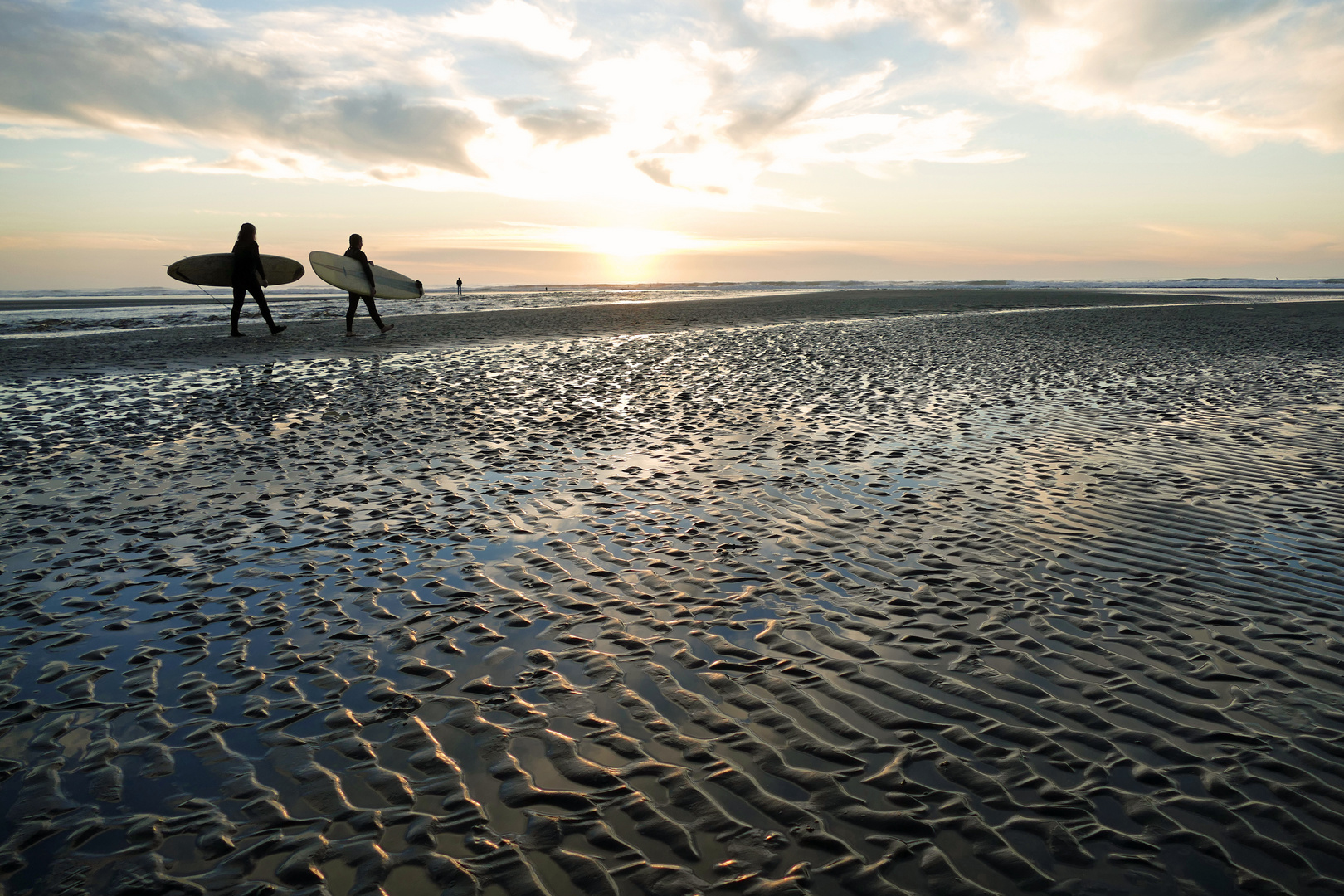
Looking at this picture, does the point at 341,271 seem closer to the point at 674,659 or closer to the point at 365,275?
the point at 365,275

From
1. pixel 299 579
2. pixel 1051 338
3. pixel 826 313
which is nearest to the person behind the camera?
Result: pixel 299 579

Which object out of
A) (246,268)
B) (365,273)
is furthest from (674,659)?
(365,273)

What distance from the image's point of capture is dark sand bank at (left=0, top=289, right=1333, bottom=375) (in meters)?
23.3

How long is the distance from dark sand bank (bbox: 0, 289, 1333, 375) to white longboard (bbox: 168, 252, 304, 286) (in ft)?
7.10

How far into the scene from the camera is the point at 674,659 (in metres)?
5.46

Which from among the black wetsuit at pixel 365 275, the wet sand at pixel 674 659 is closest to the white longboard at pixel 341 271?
the black wetsuit at pixel 365 275

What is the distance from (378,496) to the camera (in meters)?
9.43

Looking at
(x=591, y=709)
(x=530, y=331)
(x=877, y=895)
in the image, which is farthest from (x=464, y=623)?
(x=530, y=331)

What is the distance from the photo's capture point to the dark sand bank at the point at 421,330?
2330 centimetres

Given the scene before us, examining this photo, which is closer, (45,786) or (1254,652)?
(45,786)

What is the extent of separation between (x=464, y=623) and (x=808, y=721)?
286 cm

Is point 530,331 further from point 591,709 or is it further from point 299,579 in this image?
point 591,709

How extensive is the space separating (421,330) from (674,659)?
30.6 m

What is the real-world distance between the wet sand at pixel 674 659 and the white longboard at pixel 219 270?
59.1 feet
